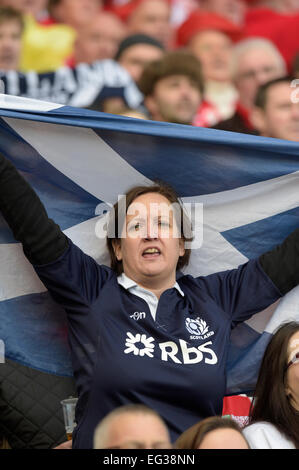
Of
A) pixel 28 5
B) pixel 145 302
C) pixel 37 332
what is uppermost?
pixel 28 5

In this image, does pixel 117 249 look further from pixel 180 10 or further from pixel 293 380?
pixel 180 10

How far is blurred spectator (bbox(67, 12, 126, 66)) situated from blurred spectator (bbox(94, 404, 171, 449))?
3.96 meters

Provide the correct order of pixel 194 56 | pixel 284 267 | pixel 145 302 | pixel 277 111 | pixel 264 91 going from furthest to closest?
pixel 194 56 < pixel 264 91 < pixel 277 111 < pixel 284 267 < pixel 145 302

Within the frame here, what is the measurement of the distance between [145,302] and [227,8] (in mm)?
4938

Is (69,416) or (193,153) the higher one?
(193,153)

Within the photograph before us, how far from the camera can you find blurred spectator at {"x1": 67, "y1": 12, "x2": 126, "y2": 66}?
6.15 m

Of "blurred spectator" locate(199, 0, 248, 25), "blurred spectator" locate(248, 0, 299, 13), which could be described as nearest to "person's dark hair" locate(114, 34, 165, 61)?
"blurred spectator" locate(199, 0, 248, 25)

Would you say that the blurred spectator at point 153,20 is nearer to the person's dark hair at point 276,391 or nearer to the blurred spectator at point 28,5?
the blurred spectator at point 28,5

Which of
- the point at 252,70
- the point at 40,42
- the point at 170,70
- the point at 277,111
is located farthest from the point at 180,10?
the point at 277,111

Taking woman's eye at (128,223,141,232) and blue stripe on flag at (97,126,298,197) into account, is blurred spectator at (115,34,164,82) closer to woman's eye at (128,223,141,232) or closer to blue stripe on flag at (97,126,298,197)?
Result: blue stripe on flag at (97,126,298,197)

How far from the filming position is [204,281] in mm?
3287

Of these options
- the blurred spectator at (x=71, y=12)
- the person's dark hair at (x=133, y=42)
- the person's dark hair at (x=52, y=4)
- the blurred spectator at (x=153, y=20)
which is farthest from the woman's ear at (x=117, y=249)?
the person's dark hair at (x=52, y=4)

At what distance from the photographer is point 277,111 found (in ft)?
14.4
